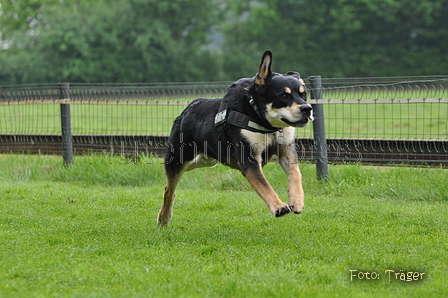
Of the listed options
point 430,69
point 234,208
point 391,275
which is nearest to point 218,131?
point 234,208

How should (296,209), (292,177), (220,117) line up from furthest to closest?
(220,117), (292,177), (296,209)

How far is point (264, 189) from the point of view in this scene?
457 centimetres

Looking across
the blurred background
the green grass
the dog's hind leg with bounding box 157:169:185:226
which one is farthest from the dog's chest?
the blurred background

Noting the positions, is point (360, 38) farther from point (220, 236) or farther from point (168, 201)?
point (220, 236)

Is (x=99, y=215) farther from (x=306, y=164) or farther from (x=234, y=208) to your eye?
(x=306, y=164)

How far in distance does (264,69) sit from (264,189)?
1.05 m

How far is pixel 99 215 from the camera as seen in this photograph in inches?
242

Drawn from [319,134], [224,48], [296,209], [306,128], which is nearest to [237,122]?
[296,209]

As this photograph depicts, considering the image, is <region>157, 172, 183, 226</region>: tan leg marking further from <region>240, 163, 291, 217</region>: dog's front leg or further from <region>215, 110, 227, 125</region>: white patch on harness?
<region>240, 163, 291, 217</region>: dog's front leg

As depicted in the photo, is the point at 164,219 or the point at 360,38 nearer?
the point at 164,219

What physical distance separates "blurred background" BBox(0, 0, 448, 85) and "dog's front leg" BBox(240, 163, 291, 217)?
119 feet

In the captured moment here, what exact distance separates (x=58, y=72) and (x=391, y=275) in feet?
129

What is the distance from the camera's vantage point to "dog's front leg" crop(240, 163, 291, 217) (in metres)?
4.34

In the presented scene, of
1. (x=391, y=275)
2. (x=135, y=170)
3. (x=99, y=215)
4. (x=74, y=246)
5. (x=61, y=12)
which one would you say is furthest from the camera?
(x=61, y=12)
